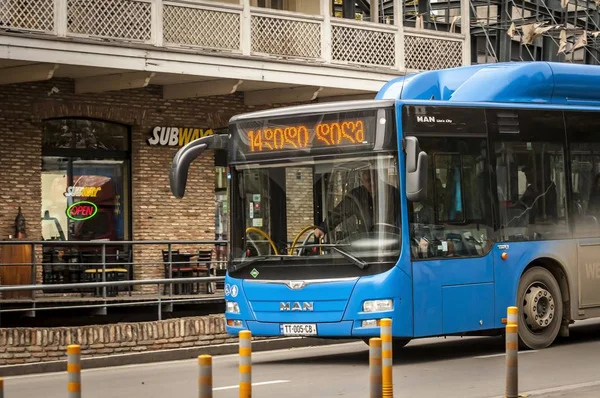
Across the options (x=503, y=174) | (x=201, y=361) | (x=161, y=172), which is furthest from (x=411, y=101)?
(x=161, y=172)

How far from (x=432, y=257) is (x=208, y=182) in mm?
13987

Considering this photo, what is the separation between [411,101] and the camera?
1398 centimetres

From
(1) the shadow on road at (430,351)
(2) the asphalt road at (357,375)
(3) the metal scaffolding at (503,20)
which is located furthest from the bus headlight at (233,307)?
(3) the metal scaffolding at (503,20)

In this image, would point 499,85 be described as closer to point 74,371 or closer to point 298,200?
point 298,200

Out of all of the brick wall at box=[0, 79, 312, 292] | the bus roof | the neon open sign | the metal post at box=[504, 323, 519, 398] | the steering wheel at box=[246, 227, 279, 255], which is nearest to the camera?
the metal post at box=[504, 323, 519, 398]

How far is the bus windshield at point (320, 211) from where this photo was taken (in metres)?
13.6

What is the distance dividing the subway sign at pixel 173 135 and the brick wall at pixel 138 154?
0.37 ft

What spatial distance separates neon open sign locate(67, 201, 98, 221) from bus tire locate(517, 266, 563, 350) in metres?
12.4

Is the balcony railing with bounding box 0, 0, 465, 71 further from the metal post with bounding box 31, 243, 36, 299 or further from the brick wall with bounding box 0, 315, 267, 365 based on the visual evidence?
the brick wall with bounding box 0, 315, 267, 365

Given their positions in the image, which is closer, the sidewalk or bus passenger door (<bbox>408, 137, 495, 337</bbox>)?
the sidewalk

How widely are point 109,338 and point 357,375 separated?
4.18m

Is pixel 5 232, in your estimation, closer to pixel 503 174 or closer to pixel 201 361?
pixel 503 174

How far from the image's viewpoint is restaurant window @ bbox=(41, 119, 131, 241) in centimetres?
2477

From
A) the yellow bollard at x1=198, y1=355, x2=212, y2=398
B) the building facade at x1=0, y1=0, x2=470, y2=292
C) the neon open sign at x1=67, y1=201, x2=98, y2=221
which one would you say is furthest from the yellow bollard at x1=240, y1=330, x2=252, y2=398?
the neon open sign at x1=67, y1=201, x2=98, y2=221
